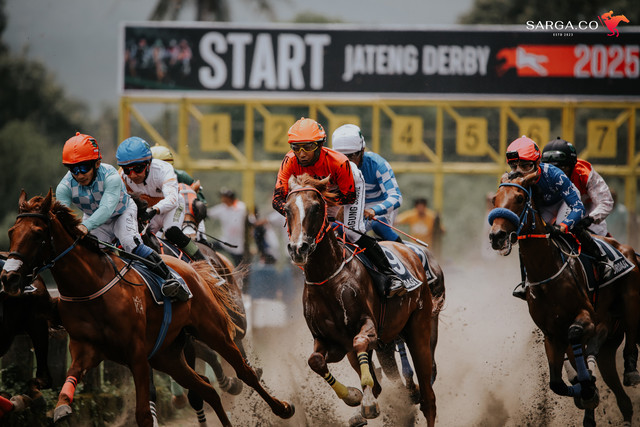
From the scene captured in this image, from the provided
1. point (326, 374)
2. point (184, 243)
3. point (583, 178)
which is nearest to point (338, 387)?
point (326, 374)

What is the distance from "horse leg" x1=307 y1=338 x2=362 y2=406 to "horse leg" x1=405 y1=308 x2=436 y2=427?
1.17 m

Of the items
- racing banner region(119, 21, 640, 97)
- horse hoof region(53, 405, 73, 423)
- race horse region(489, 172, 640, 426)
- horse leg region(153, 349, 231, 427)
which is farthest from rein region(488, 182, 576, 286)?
racing banner region(119, 21, 640, 97)

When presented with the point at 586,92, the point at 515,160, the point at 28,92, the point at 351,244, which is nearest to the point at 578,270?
the point at 515,160

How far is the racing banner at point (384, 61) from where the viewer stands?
16.5 m

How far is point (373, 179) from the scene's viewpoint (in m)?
9.12

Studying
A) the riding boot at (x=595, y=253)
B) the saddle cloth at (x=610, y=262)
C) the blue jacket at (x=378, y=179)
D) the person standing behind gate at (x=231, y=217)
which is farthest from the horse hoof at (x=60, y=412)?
the person standing behind gate at (x=231, y=217)

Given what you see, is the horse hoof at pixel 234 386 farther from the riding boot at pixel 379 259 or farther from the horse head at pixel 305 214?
the horse head at pixel 305 214

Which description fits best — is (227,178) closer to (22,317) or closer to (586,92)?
(586,92)

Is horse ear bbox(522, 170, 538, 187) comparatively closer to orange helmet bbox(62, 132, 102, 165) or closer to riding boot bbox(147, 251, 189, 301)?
riding boot bbox(147, 251, 189, 301)

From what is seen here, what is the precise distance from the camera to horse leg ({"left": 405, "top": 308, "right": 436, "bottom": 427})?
8453 millimetres

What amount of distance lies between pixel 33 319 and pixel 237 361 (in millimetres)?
1992

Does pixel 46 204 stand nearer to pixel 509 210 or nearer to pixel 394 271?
pixel 394 271

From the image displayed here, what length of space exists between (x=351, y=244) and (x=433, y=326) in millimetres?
2064

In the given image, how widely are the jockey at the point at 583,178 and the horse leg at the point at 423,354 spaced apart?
2264mm
